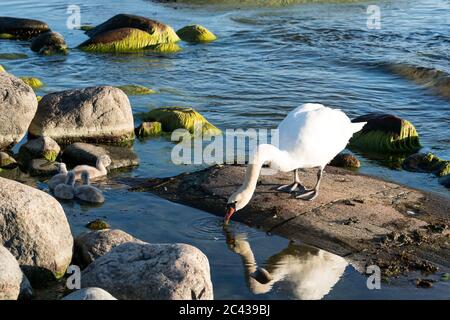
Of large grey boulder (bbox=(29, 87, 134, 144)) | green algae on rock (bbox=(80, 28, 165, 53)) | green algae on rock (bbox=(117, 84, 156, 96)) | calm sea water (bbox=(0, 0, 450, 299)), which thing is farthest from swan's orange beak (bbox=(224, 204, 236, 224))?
green algae on rock (bbox=(80, 28, 165, 53))

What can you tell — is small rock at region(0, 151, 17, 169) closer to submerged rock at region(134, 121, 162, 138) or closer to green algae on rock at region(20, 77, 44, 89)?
submerged rock at region(134, 121, 162, 138)

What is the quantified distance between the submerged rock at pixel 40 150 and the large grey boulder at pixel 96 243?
373 centimetres

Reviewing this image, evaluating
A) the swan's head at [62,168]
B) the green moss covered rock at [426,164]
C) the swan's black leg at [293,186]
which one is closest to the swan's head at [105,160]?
the swan's head at [62,168]

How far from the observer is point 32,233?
7.72 meters

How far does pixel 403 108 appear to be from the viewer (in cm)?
1592

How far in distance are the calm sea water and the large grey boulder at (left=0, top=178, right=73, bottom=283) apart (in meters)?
1.21

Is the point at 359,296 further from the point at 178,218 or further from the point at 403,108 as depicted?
the point at 403,108

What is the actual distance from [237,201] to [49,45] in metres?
12.6

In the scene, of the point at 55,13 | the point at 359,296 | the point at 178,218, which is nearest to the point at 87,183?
the point at 178,218

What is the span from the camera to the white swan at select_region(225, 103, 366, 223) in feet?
29.8

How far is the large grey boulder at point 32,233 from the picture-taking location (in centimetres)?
769

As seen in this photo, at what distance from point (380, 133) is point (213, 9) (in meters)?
15.6

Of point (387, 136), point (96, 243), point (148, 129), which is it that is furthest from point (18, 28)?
point (96, 243)

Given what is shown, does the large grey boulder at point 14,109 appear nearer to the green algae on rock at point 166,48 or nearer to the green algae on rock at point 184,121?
the green algae on rock at point 184,121
